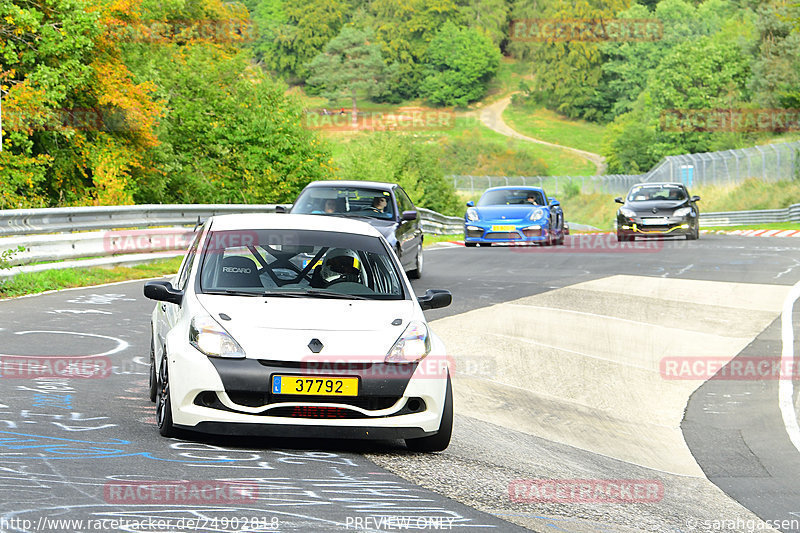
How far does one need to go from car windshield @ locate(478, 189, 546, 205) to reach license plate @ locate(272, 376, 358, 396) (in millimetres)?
21373

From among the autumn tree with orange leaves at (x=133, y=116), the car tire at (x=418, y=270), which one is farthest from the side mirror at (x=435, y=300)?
the autumn tree with orange leaves at (x=133, y=116)

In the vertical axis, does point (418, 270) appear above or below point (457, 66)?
below

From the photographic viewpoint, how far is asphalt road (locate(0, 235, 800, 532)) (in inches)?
205

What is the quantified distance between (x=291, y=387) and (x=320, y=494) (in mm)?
1083

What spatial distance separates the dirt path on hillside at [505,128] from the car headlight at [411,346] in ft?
398

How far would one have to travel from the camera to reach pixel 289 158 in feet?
123

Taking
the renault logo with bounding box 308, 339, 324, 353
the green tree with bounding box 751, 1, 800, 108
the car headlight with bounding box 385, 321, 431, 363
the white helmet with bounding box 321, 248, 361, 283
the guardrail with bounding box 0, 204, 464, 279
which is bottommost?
the guardrail with bounding box 0, 204, 464, 279

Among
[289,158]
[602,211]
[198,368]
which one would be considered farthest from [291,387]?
[602,211]

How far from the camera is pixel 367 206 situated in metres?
17.7

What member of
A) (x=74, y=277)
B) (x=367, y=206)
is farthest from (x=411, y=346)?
(x=74, y=277)

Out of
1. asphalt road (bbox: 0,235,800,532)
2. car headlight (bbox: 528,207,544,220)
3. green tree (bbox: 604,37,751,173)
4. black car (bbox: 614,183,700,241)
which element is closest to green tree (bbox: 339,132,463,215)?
black car (bbox: 614,183,700,241)

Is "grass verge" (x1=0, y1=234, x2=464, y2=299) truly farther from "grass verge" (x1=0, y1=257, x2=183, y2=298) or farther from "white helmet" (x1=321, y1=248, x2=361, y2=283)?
"white helmet" (x1=321, y1=248, x2=361, y2=283)

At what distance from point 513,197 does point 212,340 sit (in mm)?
21748

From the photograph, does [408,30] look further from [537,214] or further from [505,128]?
[537,214]
